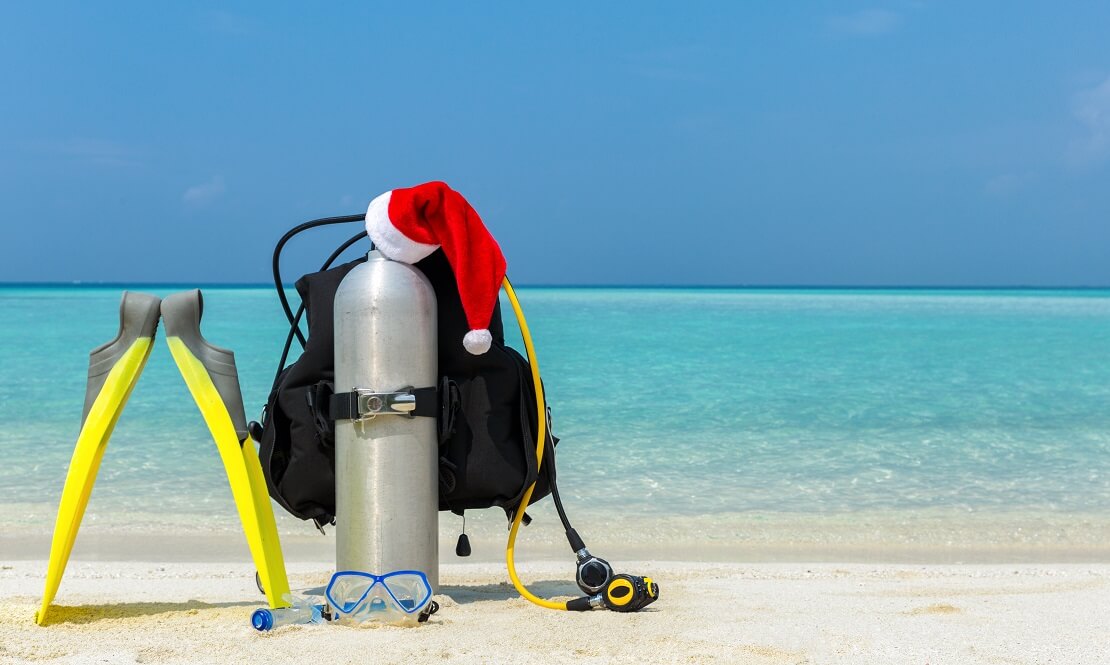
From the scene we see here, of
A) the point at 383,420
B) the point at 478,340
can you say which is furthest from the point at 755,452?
the point at 383,420

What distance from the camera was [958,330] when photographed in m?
26.2

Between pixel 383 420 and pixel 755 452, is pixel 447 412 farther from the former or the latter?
pixel 755 452

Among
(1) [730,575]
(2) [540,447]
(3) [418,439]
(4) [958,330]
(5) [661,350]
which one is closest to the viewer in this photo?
(3) [418,439]

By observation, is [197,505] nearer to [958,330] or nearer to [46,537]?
[46,537]

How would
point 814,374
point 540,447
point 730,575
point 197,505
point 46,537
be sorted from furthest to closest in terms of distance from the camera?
point 814,374 < point 197,505 < point 46,537 < point 730,575 < point 540,447

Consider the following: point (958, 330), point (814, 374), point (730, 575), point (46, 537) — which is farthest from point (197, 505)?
point (958, 330)

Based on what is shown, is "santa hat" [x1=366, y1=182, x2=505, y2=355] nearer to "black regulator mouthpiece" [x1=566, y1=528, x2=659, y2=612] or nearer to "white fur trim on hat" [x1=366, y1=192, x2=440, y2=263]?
"white fur trim on hat" [x1=366, y1=192, x2=440, y2=263]

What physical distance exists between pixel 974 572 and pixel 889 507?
1689 mm

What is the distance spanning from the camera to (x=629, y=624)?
3088 millimetres

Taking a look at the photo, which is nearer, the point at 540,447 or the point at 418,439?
the point at 418,439

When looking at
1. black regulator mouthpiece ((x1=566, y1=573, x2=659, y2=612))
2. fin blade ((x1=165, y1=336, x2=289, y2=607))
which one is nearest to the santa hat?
fin blade ((x1=165, y1=336, x2=289, y2=607))

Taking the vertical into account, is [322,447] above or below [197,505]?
above

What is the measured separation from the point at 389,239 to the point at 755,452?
16.2ft

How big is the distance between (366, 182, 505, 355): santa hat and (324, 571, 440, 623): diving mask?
0.67 metres
